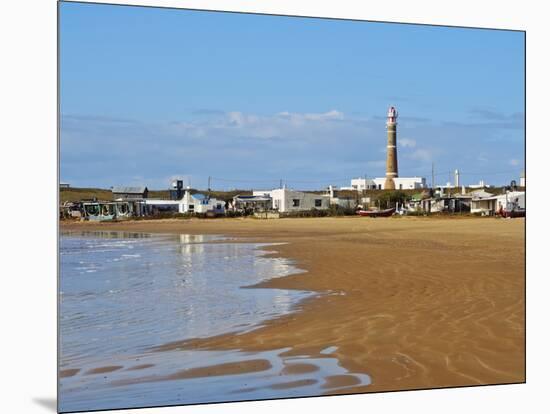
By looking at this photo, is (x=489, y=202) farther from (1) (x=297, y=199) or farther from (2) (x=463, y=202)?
(1) (x=297, y=199)

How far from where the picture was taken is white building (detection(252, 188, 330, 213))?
38.2ft

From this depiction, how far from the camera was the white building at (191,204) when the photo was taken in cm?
1315

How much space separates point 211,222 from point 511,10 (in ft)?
37.5

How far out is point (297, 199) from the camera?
12906 millimetres

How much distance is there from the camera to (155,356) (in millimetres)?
6496

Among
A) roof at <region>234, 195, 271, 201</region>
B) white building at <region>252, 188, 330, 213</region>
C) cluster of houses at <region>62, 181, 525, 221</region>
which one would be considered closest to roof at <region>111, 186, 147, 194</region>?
cluster of houses at <region>62, 181, 525, 221</region>

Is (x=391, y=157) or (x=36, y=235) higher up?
(x=391, y=157)

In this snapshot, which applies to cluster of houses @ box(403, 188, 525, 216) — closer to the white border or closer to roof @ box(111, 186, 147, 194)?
roof @ box(111, 186, 147, 194)

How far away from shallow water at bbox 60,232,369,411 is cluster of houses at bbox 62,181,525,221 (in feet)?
2.58

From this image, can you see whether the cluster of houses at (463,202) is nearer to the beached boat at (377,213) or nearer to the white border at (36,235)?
the beached boat at (377,213)

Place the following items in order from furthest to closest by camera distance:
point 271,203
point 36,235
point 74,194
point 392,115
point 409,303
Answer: point 271,203 → point 392,115 → point 409,303 → point 74,194 → point 36,235

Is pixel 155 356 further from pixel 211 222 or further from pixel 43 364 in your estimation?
pixel 211 222

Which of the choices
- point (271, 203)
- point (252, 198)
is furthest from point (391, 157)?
point (271, 203)

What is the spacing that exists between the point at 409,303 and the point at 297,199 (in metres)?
4.63
